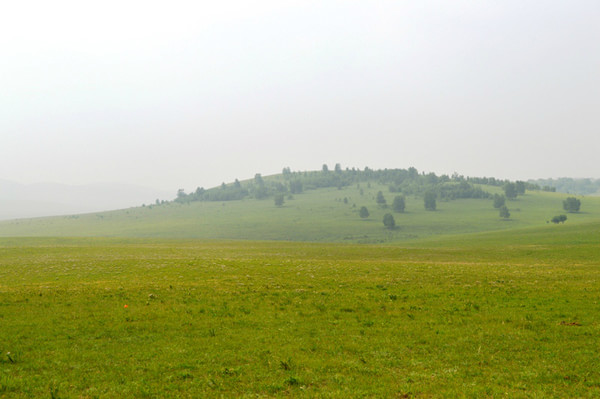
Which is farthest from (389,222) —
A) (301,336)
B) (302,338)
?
(302,338)

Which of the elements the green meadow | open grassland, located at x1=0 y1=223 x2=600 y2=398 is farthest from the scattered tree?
open grassland, located at x1=0 y1=223 x2=600 y2=398

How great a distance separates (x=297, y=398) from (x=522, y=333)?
11.6 metres

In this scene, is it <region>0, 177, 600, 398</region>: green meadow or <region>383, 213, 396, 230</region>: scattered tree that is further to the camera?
<region>383, 213, 396, 230</region>: scattered tree

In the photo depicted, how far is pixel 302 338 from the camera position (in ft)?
55.9

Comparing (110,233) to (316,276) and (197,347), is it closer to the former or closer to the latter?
(316,276)

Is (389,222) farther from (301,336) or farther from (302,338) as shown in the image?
(302,338)

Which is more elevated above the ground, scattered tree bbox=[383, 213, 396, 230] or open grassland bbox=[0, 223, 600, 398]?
open grassland bbox=[0, 223, 600, 398]

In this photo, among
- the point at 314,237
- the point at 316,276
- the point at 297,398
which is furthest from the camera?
the point at 314,237

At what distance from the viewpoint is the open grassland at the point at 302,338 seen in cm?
1256

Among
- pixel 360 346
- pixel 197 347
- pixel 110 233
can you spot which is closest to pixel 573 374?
pixel 360 346

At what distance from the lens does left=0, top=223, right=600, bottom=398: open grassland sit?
12562 millimetres

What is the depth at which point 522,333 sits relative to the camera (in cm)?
1725

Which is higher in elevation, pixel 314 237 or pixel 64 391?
pixel 64 391

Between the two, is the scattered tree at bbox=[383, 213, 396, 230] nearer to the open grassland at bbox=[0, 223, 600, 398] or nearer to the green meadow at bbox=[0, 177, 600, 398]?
the green meadow at bbox=[0, 177, 600, 398]
